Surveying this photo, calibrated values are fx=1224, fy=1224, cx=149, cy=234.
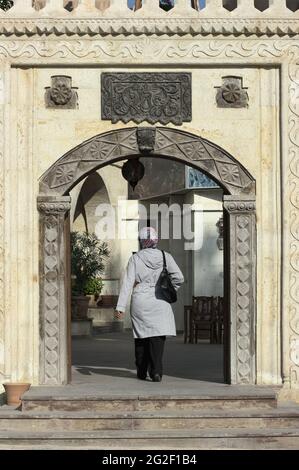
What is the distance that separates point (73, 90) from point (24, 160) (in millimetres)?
794

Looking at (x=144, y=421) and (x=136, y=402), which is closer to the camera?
(x=144, y=421)

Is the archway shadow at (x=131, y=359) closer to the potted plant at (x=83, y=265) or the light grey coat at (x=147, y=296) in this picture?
the light grey coat at (x=147, y=296)

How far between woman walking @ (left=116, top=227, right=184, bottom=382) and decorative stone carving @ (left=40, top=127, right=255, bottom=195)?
84 cm

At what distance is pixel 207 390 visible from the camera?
35.2 feet

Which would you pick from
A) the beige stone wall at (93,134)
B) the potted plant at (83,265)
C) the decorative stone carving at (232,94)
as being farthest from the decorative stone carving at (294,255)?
the potted plant at (83,265)

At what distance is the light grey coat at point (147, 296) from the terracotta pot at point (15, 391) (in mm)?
1161

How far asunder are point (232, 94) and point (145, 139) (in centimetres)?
91

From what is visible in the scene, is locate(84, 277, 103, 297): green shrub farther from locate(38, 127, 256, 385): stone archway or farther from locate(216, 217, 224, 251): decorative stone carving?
locate(38, 127, 256, 385): stone archway

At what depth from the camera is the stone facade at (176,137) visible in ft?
36.8

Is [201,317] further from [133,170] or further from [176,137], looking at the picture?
[176,137]

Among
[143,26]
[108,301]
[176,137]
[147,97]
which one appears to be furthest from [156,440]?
[108,301]

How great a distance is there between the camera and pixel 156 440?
9797 mm

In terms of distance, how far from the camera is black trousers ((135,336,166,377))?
448 inches

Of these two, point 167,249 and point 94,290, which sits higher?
point 167,249
